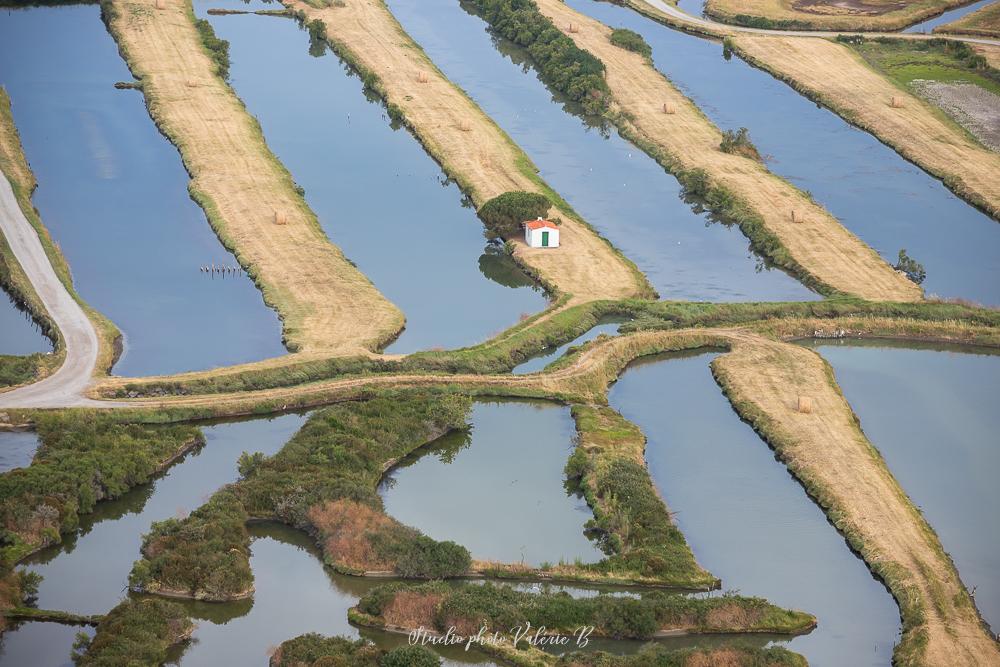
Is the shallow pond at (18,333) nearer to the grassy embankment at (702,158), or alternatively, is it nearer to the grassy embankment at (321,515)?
the grassy embankment at (321,515)

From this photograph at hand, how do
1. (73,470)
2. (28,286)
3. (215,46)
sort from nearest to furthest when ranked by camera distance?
(73,470), (28,286), (215,46)

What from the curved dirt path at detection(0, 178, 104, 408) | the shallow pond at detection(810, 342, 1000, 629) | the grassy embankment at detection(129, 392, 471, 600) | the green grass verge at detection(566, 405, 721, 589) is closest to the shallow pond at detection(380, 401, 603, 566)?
the green grass verge at detection(566, 405, 721, 589)

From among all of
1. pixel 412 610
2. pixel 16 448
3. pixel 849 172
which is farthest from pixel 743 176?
pixel 412 610

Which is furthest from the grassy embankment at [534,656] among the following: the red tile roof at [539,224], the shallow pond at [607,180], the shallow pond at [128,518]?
the red tile roof at [539,224]

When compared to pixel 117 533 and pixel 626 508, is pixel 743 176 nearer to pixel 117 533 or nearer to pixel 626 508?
pixel 626 508

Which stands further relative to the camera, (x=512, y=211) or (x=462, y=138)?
(x=462, y=138)

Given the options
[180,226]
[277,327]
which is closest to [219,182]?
[180,226]

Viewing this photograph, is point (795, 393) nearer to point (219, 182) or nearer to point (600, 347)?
point (600, 347)
